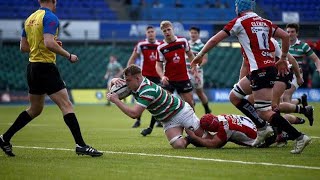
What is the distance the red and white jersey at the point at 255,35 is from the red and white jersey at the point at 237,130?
1.05m

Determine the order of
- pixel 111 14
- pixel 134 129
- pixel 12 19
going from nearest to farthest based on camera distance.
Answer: pixel 134 129, pixel 12 19, pixel 111 14

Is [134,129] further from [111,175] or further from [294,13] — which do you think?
[294,13]

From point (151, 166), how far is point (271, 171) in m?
1.64

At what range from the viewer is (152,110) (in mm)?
12062

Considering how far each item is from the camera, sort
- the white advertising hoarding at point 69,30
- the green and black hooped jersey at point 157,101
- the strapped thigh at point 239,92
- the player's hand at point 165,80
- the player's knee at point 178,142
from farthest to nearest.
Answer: the white advertising hoarding at point 69,30 < the player's hand at point 165,80 < the strapped thigh at point 239,92 < the player's knee at point 178,142 < the green and black hooped jersey at point 157,101

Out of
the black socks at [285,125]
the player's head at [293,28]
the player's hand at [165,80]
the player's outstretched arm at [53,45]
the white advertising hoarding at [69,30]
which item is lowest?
the white advertising hoarding at [69,30]

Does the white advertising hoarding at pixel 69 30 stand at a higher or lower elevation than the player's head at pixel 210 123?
lower

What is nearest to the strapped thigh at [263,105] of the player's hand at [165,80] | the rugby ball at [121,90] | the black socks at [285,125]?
the black socks at [285,125]

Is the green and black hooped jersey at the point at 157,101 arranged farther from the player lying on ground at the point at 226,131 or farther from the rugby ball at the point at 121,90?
the player lying on ground at the point at 226,131

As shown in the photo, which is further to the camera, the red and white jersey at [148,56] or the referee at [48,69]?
the red and white jersey at [148,56]

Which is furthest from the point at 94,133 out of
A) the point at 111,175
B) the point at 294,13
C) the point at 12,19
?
the point at 294,13

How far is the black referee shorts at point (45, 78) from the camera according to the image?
10984 millimetres

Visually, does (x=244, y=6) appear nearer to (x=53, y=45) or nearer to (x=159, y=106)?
(x=159, y=106)

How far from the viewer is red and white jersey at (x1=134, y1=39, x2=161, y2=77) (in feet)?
63.3
